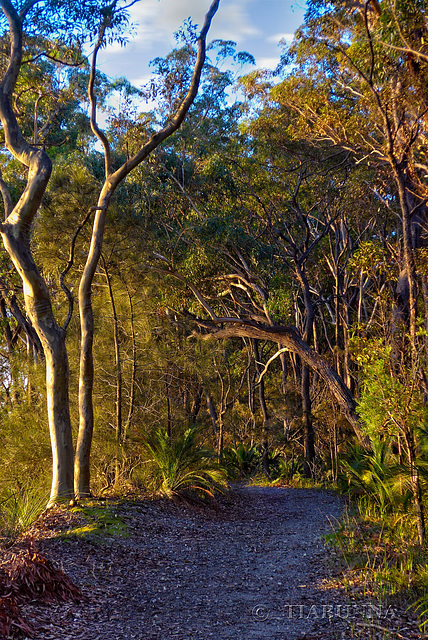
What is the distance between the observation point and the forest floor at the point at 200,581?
372 cm

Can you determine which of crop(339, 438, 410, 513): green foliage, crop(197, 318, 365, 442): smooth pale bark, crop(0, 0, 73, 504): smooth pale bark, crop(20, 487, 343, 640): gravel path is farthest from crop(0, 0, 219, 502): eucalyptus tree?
crop(197, 318, 365, 442): smooth pale bark

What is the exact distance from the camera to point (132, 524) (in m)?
6.68

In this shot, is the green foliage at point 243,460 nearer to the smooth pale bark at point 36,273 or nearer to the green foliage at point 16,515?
the smooth pale bark at point 36,273

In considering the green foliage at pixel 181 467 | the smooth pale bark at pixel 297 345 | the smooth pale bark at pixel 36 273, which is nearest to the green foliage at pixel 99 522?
the smooth pale bark at pixel 36 273

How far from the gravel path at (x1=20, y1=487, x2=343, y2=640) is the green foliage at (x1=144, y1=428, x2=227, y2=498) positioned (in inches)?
22.3

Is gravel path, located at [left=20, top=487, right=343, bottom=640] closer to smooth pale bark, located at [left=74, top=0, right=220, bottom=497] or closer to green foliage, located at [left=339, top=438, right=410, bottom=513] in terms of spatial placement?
green foliage, located at [left=339, top=438, right=410, bottom=513]

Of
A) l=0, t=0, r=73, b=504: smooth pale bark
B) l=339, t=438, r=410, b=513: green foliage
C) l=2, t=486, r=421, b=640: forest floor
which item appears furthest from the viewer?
l=0, t=0, r=73, b=504: smooth pale bark

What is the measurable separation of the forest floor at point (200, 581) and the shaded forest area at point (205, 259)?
22.2 inches

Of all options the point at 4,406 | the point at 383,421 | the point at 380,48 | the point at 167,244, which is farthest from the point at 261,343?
the point at 383,421

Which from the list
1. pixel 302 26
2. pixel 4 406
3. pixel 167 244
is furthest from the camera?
pixel 167 244

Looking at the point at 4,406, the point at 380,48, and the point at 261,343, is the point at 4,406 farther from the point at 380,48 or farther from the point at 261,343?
the point at 261,343

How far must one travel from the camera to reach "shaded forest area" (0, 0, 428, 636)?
685cm

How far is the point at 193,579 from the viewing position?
519 centimetres

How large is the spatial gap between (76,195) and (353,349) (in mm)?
5437
